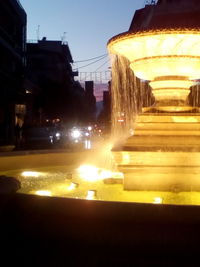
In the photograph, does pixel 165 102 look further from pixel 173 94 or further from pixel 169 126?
pixel 169 126

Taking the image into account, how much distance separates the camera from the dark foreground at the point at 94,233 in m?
3.61

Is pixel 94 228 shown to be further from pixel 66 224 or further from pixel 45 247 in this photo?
pixel 45 247

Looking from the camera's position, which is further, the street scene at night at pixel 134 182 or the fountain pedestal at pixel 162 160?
the fountain pedestal at pixel 162 160

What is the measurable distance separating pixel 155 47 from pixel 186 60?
533 millimetres

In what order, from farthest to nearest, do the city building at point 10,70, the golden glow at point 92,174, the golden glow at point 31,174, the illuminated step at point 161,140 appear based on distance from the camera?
the city building at point 10,70 < the golden glow at point 31,174 < the golden glow at point 92,174 < the illuminated step at point 161,140

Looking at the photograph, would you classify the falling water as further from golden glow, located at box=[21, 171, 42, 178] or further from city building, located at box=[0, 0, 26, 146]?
city building, located at box=[0, 0, 26, 146]

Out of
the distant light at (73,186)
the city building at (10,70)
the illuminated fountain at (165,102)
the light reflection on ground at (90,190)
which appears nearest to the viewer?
the light reflection on ground at (90,190)

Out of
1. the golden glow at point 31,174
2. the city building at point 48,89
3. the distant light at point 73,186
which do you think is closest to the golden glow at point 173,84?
the distant light at point 73,186

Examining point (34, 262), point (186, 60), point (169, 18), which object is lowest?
point (34, 262)

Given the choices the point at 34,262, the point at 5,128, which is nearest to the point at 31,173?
the point at 34,262

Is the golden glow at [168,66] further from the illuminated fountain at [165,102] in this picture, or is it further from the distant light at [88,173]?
the distant light at [88,173]

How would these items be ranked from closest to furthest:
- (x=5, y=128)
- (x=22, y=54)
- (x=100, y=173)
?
(x=100, y=173) → (x=5, y=128) → (x=22, y=54)

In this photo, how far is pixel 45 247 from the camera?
12.8 feet

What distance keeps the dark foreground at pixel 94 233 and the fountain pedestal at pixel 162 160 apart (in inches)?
114
